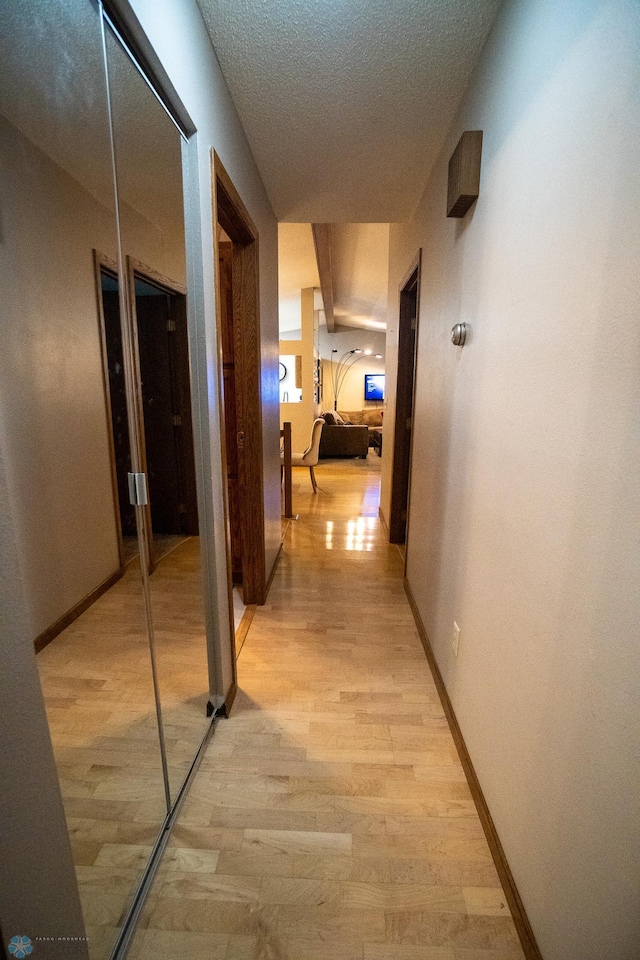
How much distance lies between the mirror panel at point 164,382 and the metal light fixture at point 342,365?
10.2 m

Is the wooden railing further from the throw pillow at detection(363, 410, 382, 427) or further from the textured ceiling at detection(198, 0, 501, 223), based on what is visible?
the throw pillow at detection(363, 410, 382, 427)

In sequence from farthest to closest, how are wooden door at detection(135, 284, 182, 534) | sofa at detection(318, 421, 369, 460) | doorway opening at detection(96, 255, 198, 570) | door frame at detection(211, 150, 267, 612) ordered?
A: sofa at detection(318, 421, 369, 460) → door frame at detection(211, 150, 267, 612) → wooden door at detection(135, 284, 182, 534) → doorway opening at detection(96, 255, 198, 570)

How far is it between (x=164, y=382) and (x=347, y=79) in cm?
145

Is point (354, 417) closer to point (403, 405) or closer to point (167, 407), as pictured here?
point (403, 405)

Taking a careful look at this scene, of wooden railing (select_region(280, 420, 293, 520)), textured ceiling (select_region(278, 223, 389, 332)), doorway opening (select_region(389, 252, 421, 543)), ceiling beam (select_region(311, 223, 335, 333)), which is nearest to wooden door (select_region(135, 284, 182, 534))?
doorway opening (select_region(389, 252, 421, 543))

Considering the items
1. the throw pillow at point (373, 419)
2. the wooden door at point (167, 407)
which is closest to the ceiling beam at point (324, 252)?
the wooden door at point (167, 407)

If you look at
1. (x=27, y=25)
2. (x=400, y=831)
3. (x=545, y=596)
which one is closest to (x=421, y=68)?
(x=27, y=25)

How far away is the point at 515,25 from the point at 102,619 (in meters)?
1.98

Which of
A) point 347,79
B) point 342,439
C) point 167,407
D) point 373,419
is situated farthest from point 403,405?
point 373,419

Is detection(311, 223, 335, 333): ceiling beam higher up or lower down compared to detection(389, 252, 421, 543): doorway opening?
higher up

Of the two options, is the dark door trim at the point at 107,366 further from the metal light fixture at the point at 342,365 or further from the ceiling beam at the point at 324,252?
the metal light fixture at the point at 342,365

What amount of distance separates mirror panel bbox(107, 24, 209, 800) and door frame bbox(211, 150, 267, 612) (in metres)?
0.80

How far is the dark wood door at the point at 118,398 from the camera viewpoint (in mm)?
917

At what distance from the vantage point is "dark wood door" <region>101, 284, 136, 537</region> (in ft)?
3.01
